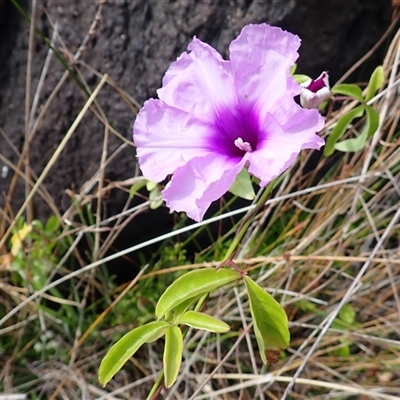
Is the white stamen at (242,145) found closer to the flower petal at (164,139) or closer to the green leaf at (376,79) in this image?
the flower petal at (164,139)

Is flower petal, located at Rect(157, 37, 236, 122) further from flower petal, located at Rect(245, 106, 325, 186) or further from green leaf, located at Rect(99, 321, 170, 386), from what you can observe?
green leaf, located at Rect(99, 321, 170, 386)

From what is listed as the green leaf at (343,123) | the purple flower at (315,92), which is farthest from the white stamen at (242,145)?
the green leaf at (343,123)

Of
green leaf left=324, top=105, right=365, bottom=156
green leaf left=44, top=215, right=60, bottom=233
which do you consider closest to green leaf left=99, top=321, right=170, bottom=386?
green leaf left=324, top=105, right=365, bottom=156

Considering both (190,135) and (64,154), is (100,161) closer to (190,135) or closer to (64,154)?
(64,154)

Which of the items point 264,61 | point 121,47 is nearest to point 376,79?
point 264,61

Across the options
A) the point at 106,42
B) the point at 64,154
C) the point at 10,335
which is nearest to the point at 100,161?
the point at 64,154

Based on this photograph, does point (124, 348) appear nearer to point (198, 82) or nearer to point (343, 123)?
point (198, 82)
